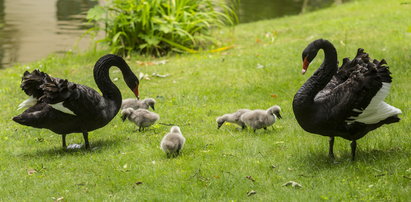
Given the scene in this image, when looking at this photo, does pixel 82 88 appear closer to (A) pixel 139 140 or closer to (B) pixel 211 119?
(A) pixel 139 140

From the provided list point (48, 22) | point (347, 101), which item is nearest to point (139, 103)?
point (347, 101)

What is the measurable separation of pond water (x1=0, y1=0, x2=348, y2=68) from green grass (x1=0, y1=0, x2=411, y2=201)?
344 centimetres

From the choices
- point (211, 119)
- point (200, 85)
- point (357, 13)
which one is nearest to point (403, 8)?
point (357, 13)

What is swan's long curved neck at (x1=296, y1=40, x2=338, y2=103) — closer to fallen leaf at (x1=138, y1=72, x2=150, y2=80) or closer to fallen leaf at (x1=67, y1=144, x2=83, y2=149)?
fallen leaf at (x1=67, y1=144, x2=83, y2=149)

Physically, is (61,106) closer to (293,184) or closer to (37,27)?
(293,184)

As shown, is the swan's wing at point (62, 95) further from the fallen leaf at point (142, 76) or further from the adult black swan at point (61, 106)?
the fallen leaf at point (142, 76)

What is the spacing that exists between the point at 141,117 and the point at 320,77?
2.16m

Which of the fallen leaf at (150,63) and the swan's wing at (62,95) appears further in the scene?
the fallen leaf at (150,63)

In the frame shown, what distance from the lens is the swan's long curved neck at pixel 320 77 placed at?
15.8ft

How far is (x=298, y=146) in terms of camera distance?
5.42 m

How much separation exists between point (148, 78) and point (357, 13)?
6992 mm

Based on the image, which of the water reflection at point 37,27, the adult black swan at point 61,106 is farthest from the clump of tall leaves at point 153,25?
the adult black swan at point 61,106

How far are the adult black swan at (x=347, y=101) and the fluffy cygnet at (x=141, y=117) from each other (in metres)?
1.92

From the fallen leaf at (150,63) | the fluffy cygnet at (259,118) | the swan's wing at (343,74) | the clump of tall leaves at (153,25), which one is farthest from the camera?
the clump of tall leaves at (153,25)
